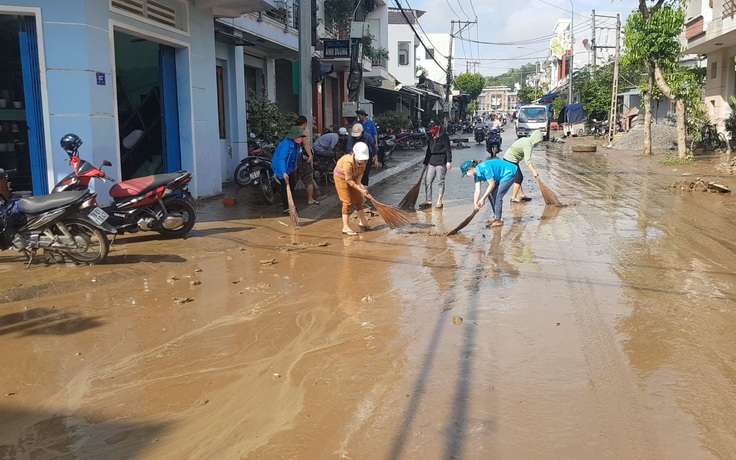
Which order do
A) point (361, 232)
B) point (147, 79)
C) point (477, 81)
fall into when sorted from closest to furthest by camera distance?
point (361, 232) → point (147, 79) → point (477, 81)

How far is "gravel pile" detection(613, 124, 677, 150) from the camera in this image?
87.0 feet

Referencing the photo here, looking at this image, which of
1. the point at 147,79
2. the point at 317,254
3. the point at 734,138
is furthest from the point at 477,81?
the point at 317,254

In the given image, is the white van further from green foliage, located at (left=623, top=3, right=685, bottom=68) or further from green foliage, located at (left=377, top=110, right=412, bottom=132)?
green foliage, located at (left=623, top=3, right=685, bottom=68)

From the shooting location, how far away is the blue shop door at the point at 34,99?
8.43 meters

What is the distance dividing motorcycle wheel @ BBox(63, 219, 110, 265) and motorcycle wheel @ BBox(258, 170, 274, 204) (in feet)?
15.3

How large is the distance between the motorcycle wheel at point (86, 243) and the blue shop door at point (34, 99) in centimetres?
218

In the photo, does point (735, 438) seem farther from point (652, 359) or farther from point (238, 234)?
point (238, 234)

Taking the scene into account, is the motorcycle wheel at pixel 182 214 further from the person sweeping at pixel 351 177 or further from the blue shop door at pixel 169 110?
the blue shop door at pixel 169 110

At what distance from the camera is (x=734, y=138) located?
23.1 m

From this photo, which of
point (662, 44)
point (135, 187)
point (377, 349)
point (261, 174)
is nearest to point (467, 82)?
point (662, 44)

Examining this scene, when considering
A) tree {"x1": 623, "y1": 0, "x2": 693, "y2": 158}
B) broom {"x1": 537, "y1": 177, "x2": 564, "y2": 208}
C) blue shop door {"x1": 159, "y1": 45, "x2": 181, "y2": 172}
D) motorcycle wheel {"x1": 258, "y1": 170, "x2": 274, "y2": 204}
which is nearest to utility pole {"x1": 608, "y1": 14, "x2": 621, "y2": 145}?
tree {"x1": 623, "y1": 0, "x2": 693, "y2": 158}

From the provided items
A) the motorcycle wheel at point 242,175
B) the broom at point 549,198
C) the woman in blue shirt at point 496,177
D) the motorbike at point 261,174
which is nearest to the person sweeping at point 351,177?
the woman in blue shirt at point 496,177

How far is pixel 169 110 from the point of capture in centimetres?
1145

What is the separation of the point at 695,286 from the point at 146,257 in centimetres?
596
